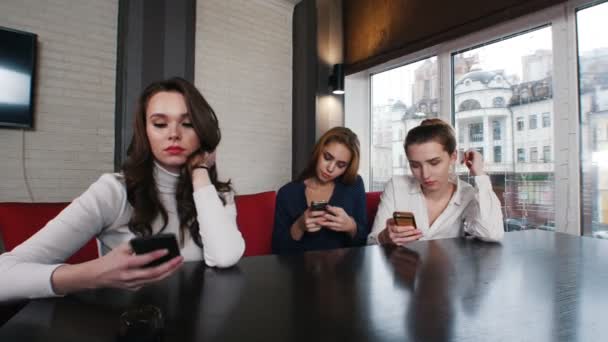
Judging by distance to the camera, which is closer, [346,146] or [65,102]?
[346,146]

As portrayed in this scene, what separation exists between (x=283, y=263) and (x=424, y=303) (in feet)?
1.45

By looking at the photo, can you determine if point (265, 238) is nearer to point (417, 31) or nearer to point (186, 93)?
point (186, 93)

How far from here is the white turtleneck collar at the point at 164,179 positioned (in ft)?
3.92

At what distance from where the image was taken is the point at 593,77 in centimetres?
218

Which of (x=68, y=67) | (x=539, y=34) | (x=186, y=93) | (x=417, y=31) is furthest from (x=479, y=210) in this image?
(x=68, y=67)

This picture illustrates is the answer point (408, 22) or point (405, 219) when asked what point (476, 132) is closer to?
point (408, 22)

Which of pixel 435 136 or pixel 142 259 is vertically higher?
pixel 435 136

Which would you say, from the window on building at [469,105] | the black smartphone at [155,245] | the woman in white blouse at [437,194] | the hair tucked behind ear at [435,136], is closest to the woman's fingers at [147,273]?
the black smartphone at [155,245]

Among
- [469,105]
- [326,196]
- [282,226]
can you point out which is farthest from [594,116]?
[282,226]

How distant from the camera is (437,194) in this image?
1790 mm

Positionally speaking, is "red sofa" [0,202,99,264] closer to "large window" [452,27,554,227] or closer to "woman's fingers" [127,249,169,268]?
"woman's fingers" [127,249,169,268]

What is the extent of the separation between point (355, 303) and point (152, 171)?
82cm

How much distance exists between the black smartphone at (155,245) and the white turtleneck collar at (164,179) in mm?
585

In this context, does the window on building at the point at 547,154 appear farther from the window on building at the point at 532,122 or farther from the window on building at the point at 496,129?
the window on building at the point at 496,129
